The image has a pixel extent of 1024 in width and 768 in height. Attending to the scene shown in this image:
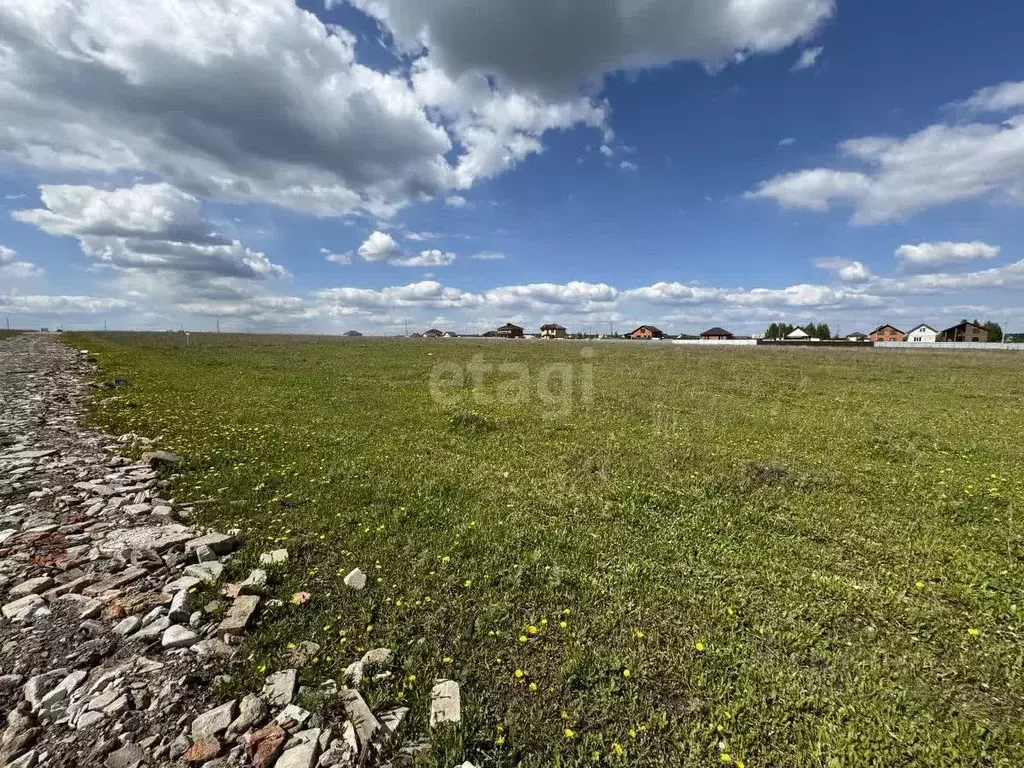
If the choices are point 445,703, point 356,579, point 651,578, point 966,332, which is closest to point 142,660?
point 356,579

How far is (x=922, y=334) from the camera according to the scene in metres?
162

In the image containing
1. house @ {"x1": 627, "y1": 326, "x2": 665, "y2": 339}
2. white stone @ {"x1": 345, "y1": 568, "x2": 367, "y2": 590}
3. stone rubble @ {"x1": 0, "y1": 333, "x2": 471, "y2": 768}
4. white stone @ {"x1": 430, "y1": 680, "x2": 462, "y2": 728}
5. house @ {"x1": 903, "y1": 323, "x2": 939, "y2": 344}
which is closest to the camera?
stone rubble @ {"x1": 0, "y1": 333, "x2": 471, "y2": 768}

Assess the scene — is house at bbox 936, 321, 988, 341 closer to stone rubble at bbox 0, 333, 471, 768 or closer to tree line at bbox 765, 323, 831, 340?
tree line at bbox 765, 323, 831, 340

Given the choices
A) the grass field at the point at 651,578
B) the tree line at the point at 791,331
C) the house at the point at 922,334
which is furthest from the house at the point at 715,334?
the grass field at the point at 651,578

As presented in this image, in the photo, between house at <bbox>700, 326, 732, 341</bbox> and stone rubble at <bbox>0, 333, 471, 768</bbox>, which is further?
house at <bbox>700, 326, 732, 341</bbox>

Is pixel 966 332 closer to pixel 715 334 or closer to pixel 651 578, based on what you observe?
pixel 715 334

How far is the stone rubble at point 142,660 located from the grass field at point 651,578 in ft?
0.99

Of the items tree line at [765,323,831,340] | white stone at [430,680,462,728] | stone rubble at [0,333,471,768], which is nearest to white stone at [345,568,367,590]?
stone rubble at [0,333,471,768]

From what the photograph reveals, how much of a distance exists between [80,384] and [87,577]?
22.4 metres

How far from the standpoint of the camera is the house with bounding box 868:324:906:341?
171 metres

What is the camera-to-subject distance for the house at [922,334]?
157875 millimetres

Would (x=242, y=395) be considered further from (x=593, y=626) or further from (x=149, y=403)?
(x=593, y=626)

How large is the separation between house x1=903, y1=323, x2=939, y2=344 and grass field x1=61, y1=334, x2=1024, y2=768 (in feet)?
624

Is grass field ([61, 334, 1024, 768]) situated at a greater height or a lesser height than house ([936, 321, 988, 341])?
lesser
